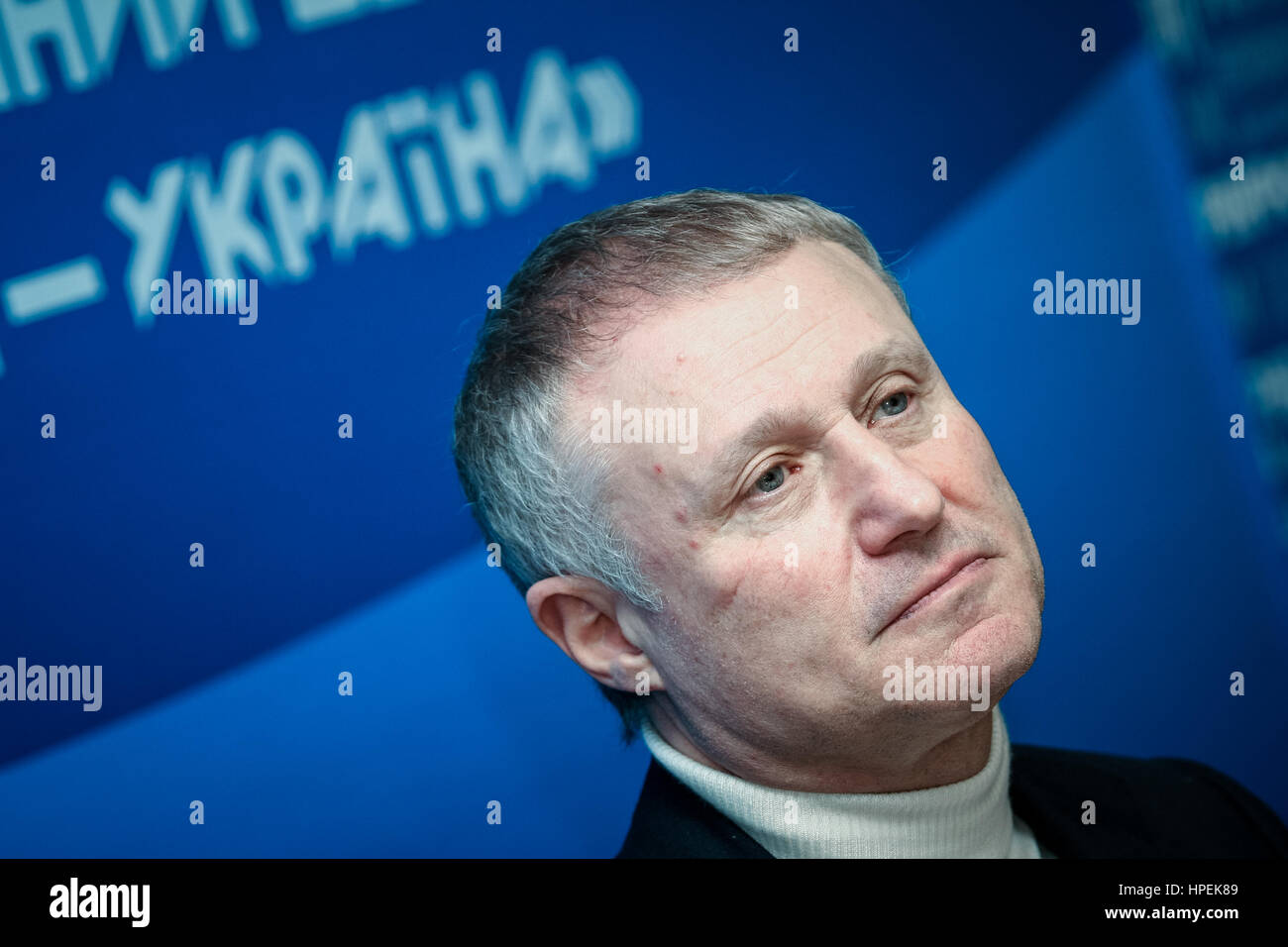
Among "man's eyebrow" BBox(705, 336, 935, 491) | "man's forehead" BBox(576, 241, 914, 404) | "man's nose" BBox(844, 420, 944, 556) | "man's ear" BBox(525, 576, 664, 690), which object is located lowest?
"man's ear" BBox(525, 576, 664, 690)

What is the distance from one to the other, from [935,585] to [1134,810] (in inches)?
33.8

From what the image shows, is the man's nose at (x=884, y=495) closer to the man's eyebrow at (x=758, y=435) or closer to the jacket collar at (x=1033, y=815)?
the man's eyebrow at (x=758, y=435)

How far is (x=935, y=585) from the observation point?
1892mm

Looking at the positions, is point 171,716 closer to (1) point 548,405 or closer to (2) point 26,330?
(2) point 26,330

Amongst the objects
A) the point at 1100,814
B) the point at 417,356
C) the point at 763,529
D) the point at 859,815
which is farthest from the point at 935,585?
the point at 417,356

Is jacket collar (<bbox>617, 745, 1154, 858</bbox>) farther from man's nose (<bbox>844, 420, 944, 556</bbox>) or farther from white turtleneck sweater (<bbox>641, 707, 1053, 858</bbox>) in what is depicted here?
man's nose (<bbox>844, 420, 944, 556</bbox>)

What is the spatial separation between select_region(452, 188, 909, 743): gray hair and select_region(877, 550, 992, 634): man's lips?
400 millimetres

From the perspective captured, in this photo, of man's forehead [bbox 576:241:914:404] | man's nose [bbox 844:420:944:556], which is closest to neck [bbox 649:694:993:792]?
man's nose [bbox 844:420:944:556]

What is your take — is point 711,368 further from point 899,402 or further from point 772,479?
point 899,402

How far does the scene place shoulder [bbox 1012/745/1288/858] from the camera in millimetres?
2281

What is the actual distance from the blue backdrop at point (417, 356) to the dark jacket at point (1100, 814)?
0.65 meters
